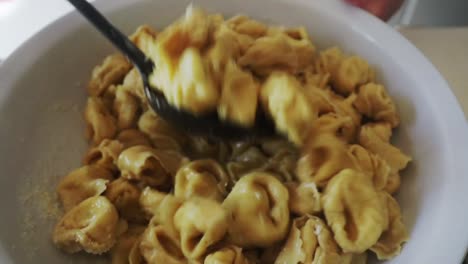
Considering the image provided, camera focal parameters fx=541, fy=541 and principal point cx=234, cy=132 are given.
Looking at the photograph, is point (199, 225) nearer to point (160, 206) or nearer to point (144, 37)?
point (160, 206)

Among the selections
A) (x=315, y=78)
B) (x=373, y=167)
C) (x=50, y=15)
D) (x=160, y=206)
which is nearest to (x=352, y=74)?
(x=315, y=78)

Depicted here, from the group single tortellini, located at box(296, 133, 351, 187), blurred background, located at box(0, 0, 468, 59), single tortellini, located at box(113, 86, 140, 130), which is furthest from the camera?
blurred background, located at box(0, 0, 468, 59)

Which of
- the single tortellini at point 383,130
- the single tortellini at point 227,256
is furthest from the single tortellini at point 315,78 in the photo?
the single tortellini at point 227,256

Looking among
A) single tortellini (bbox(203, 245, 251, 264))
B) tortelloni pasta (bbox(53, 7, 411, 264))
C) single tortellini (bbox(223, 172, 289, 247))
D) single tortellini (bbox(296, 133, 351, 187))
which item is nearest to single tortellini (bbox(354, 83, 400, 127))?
tortelloni pasta (bbox(53, 7, 411, 264))

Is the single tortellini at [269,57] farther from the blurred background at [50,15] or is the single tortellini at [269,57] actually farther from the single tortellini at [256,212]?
the blurred background at [50,15]

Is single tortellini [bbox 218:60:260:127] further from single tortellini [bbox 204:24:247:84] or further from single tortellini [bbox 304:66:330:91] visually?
single tortellini [bbox 304:66:330:91]
